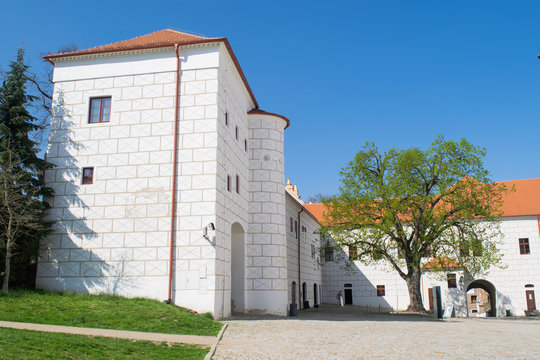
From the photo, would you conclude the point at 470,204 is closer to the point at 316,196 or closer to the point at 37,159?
the point at 37,159

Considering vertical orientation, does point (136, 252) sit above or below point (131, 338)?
above

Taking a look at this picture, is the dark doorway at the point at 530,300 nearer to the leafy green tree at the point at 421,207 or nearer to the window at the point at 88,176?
the leafy green tree at the point at 421,207

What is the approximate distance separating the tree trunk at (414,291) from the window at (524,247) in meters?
14.1

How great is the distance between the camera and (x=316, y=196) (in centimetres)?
7638

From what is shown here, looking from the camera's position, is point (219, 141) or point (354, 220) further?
point (354, 220)

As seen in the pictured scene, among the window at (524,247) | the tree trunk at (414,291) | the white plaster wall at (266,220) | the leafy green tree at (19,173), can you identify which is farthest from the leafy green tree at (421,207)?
the leafy green tree at (19,173)

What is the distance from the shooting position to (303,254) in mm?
33438

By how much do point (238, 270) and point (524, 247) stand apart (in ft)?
85.8

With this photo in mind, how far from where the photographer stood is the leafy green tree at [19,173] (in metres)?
16.3

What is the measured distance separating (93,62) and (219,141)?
6845 mm

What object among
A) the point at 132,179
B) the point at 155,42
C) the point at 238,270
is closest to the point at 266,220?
the point at 238,270

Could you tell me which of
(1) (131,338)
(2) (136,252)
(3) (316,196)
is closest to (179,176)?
(2) (136,252)

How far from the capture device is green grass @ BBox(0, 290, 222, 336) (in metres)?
12.5

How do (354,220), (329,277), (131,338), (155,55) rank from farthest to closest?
(329,277) → (354,220) → (155,55) → (131,338)
